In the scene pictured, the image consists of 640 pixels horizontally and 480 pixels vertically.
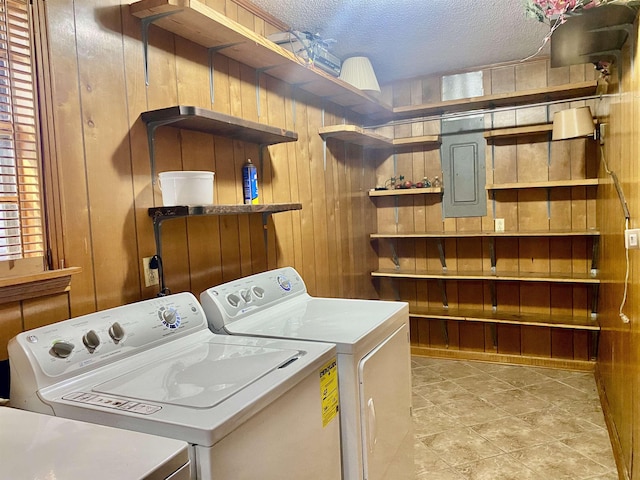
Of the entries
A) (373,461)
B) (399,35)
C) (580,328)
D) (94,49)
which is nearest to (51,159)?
(94,49)

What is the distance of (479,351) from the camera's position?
4008mm

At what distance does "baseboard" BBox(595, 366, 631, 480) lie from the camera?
217 centimetres

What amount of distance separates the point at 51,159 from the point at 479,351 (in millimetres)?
3554

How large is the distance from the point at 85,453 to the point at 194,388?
0.33 metres

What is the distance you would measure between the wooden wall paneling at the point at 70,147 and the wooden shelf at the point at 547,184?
9.84 ft

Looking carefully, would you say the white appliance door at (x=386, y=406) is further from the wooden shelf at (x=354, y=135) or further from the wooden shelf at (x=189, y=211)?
the wooden shelf at (x=354, y=135)

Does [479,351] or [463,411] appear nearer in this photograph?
[463,411]

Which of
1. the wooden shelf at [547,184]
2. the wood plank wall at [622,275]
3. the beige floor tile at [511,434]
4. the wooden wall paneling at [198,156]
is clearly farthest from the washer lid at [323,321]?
the wooden shelf at [547,184]

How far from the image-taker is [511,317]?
376cm

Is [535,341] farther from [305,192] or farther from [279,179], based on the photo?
[279,179]

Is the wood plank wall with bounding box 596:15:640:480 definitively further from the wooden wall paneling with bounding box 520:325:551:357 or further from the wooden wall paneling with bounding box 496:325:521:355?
the wooden wall paneling with bounding box 496:325:521:355

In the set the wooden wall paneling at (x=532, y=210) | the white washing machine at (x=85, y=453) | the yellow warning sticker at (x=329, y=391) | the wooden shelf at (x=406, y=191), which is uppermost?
the wooden shelf at (x=406, y=191)

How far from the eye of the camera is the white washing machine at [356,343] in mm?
1546

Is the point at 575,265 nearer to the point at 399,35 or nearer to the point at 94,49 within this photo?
the point at 399,35
